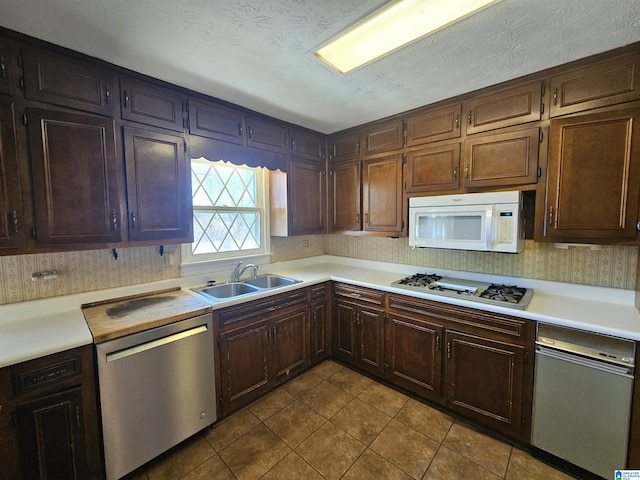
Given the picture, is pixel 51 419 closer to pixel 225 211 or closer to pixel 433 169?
pixel 225 211

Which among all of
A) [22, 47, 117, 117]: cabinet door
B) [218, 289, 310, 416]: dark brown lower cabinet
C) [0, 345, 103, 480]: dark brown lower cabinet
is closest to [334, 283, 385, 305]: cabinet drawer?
[218, 289, 310, 416]: dark brown lower cabinet

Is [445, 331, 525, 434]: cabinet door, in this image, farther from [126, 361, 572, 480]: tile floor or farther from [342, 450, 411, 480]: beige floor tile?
[342, 450, 411, 480]: beige floor tile

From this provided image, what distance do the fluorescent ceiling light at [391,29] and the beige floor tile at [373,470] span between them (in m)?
2.47

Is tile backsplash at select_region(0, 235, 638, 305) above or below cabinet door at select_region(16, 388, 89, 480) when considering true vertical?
above

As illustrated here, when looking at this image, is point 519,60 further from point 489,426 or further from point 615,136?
point 489,426

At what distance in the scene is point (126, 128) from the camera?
1.74 m

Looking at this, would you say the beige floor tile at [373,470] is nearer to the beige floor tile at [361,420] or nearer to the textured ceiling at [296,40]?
the beige floor tile at [361,420]

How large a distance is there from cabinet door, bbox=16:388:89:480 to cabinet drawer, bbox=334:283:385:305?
6.55 ft

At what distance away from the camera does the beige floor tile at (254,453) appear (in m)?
1.63

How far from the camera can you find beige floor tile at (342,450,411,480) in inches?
62.6

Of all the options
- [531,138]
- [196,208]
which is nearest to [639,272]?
[531,138]

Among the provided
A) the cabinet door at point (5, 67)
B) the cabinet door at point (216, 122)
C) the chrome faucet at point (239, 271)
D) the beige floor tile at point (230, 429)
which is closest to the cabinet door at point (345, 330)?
the chrome faucet at point (239, 271)

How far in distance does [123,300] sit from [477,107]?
3.02 m

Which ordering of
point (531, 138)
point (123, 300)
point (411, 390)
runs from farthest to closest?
point (411, 390) < point (123, 300) < point (531, 138)
